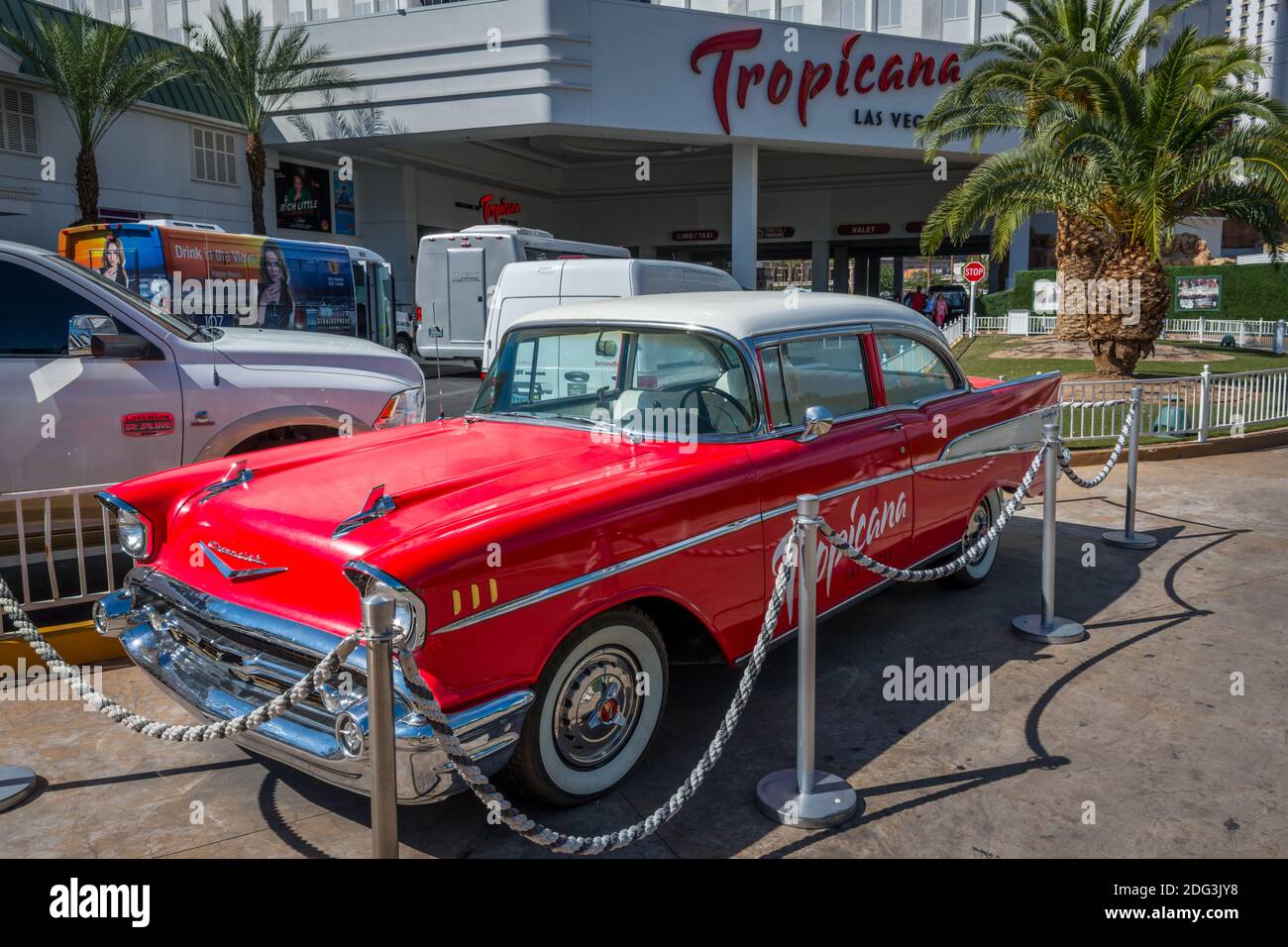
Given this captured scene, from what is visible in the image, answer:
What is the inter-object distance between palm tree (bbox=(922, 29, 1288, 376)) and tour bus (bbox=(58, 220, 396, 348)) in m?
10.8

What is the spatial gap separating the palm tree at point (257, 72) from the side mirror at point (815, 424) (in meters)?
25.1

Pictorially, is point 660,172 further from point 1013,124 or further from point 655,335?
point 655,335

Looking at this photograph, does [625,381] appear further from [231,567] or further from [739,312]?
[231,567]

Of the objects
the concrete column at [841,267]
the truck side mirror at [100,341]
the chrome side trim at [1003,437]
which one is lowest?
the chrome side trim at [1003,437]

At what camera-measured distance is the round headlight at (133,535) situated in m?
3.82

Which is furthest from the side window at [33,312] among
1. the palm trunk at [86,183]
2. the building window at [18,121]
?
the building window at [18,121]

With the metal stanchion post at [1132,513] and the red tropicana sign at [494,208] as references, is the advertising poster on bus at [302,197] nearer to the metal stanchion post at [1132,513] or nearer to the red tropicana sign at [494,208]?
the red tropicana sign at [494,208]

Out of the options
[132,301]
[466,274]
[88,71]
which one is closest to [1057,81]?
[466,274]

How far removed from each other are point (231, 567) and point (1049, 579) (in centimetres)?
406

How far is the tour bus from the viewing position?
1496cm

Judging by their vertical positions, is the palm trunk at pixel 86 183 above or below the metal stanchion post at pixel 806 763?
above

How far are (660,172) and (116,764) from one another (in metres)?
37.9

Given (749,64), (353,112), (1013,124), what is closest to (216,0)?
(353,112)

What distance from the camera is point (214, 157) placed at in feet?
84.0
